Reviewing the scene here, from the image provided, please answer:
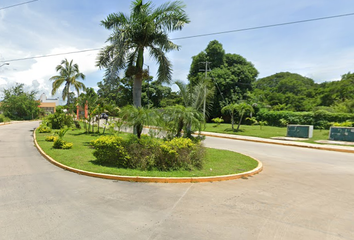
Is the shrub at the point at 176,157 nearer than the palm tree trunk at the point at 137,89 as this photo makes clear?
Yes

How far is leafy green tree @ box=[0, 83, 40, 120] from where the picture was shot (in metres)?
46.5

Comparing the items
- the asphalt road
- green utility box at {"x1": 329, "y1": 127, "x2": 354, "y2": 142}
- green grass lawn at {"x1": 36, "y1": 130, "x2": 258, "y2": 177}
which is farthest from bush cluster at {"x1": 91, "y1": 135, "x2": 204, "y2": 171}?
green utility box at {"x1": 329, "y1": 127, "x2": 354, "y2": 142}

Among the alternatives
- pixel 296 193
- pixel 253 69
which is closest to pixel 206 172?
pixel 296 193

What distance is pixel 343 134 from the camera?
17594mm

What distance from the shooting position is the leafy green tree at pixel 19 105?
46.5 metres

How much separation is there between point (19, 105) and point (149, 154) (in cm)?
4976

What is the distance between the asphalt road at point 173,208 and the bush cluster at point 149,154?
4.39ft

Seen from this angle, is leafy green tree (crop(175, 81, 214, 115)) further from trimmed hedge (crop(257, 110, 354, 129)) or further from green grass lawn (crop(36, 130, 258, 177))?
trimmed hedge (crop(257, 110, 354, 129))

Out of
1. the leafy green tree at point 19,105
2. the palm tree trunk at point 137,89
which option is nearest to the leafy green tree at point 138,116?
the palm tree trunk at point 137,89

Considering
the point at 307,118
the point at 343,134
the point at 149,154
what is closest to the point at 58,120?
the point at 149,154

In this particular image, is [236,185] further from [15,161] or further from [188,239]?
[15,161]

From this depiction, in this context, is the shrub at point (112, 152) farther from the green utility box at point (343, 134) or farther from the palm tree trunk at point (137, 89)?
the green utility box at point (343, 134)

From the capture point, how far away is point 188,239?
141 inches

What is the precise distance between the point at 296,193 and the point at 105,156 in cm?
608
